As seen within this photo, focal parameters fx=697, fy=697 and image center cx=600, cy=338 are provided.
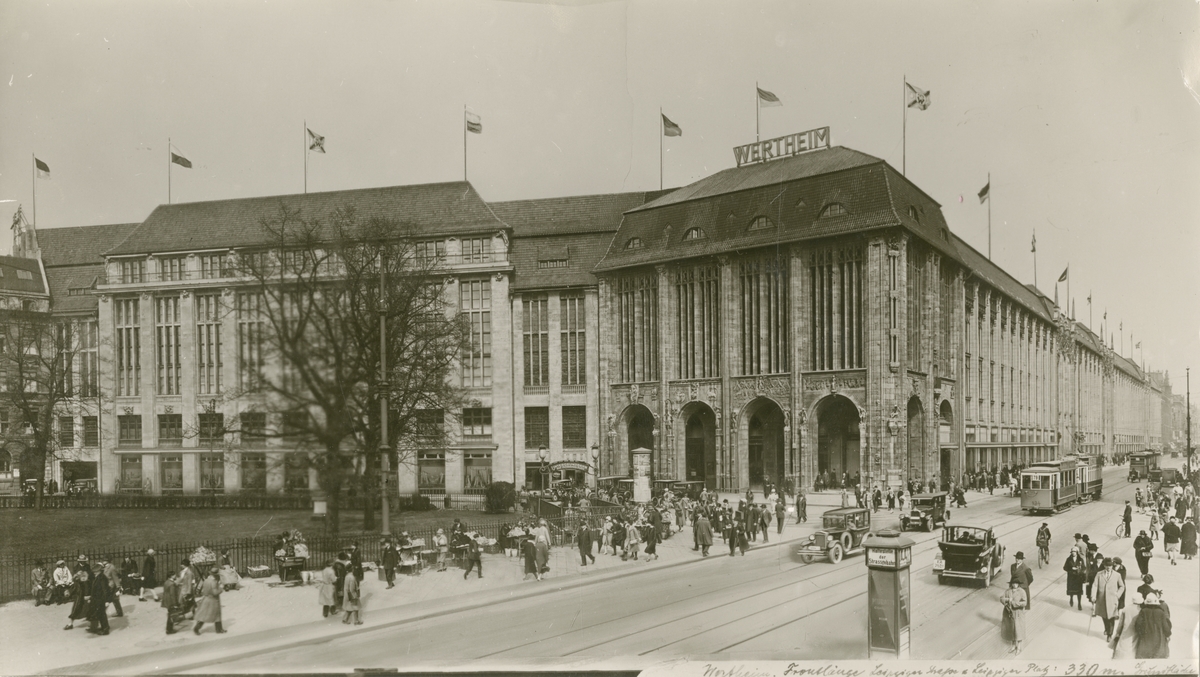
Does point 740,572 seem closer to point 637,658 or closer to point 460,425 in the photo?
point 637,658

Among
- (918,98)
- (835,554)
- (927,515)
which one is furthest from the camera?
(927,515)

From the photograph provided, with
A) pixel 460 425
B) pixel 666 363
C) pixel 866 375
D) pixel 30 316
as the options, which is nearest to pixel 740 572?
pixel 460 425

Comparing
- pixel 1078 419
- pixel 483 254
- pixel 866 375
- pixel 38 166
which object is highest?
pixel 38 166

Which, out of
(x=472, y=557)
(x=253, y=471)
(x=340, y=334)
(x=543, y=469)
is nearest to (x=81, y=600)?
(x=253, y=471)

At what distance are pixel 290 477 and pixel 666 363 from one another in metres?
24.5

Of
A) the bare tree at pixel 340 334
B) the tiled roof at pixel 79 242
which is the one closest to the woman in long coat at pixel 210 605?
the bare tree at pixel 340 334

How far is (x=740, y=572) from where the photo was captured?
1459 cm

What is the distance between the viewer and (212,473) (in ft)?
35.0

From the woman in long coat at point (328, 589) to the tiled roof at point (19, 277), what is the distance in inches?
250

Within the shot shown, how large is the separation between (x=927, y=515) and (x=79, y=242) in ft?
63.1

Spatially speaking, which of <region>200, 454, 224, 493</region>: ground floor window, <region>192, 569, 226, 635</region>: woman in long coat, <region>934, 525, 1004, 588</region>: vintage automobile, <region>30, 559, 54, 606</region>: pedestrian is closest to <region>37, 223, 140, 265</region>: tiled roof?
<region>200, 454, 224, 493</region>: ground floor window

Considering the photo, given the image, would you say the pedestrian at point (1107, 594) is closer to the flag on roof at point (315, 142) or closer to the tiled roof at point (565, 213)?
the tiled roof at point (565, 213)

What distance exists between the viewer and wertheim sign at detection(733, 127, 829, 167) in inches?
854

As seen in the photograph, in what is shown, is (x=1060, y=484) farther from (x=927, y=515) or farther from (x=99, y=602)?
(x=99, y=602)
